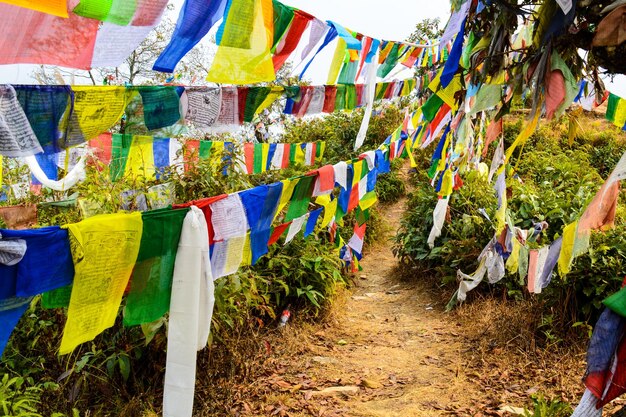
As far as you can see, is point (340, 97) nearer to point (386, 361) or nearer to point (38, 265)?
point (386, 361)

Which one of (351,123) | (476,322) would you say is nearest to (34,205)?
(476,322)

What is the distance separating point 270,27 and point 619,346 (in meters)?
3.15

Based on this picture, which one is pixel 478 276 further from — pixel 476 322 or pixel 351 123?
pixel 351 123

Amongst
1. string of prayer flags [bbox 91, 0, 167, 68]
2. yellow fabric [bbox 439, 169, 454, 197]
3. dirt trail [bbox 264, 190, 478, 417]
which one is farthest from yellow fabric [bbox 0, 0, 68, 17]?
yellow fabric [bbox 439, 169, 454, 197]

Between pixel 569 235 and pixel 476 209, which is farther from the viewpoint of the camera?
pixel 476 209

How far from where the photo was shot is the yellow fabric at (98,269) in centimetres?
227

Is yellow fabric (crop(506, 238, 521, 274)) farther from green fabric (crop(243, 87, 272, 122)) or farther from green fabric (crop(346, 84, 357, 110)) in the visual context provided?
green fabric (crop(243, 87, 272, 122))

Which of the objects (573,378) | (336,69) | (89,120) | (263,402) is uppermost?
(336,69)

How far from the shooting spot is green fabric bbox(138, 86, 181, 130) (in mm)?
3686

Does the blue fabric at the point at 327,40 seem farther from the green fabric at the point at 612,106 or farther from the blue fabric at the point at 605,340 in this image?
the green fabric at the point at 612,106

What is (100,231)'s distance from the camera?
2.33 m

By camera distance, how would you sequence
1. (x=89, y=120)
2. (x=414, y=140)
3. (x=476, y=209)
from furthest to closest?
(x=414, y=140), (x=476, y=209), (x=89, y=120)

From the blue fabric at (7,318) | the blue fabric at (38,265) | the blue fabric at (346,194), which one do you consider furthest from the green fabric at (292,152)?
the blue fabric at (7,318)

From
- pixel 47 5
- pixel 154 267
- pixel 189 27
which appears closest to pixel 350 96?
pixel 189 27
